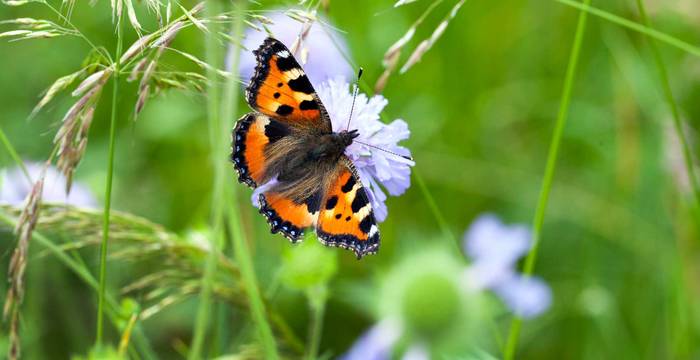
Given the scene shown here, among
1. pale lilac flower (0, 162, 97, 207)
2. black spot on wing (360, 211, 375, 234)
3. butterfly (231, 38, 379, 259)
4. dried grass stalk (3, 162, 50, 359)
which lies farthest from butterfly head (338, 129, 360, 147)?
pale lilac flower (0, 162, 97, 207)

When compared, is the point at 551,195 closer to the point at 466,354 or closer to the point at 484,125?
the point at 484,125

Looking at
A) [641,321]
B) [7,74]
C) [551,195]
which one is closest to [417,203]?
[551,195]

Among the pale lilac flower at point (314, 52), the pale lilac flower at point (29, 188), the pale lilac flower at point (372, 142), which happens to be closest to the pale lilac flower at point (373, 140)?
the pale lilac flower at point (372, 142)

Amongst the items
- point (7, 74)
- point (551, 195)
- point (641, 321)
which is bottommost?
point (641, 321)

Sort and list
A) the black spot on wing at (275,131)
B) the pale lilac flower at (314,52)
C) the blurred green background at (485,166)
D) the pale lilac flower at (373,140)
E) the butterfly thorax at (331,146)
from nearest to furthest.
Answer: the pale lilac flower at (373,140), the butterfly thorax at (331,146), the black spot on wing at (275,131), the pale lilac flower at (314,52), the blurred green background at (485,166)

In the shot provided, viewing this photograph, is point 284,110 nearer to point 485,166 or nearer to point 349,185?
point 349,185

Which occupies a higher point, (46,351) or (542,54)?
(542,54)

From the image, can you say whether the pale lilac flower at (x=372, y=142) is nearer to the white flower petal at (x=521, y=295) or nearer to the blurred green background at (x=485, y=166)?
the white flower petal at (x=521, y=295)
